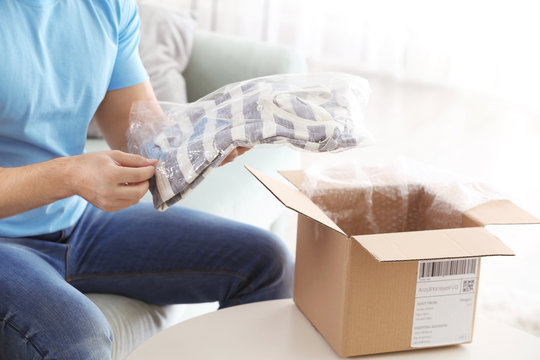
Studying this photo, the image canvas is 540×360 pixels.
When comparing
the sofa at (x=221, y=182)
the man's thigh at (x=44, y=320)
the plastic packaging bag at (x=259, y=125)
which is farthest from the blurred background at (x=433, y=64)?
the man's thigh at (x=44, y=320)

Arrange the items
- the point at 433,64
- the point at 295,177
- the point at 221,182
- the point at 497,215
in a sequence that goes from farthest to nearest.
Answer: the point at 433,64 < the point at 221,182 < the point at 295,177 < the point at 497,215

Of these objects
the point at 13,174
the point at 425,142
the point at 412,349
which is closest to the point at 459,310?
the point at 412,349

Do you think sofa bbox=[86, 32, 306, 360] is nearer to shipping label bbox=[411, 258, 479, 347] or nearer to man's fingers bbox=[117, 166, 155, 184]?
man's fingers bbox=[117, 166, 155, 184]

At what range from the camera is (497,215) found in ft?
3.10

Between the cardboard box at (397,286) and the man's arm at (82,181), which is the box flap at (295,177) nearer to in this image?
the cardboard box at (397,286)

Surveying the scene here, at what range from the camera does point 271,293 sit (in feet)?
3.76

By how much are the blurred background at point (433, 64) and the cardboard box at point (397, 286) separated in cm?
186

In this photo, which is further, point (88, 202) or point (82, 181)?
point (88, 202)

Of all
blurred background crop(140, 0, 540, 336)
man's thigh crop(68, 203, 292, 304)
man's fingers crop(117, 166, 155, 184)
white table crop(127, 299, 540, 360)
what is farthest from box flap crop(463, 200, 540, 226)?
blurred background crop(140, 0, 540, 336)

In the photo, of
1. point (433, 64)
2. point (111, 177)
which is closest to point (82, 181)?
point (111, 177)

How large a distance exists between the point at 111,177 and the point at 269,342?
306 mm

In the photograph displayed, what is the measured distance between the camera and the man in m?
0.92

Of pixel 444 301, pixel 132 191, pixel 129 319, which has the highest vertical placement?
pixel 132 191

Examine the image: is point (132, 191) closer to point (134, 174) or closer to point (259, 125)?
point (134, 174)
